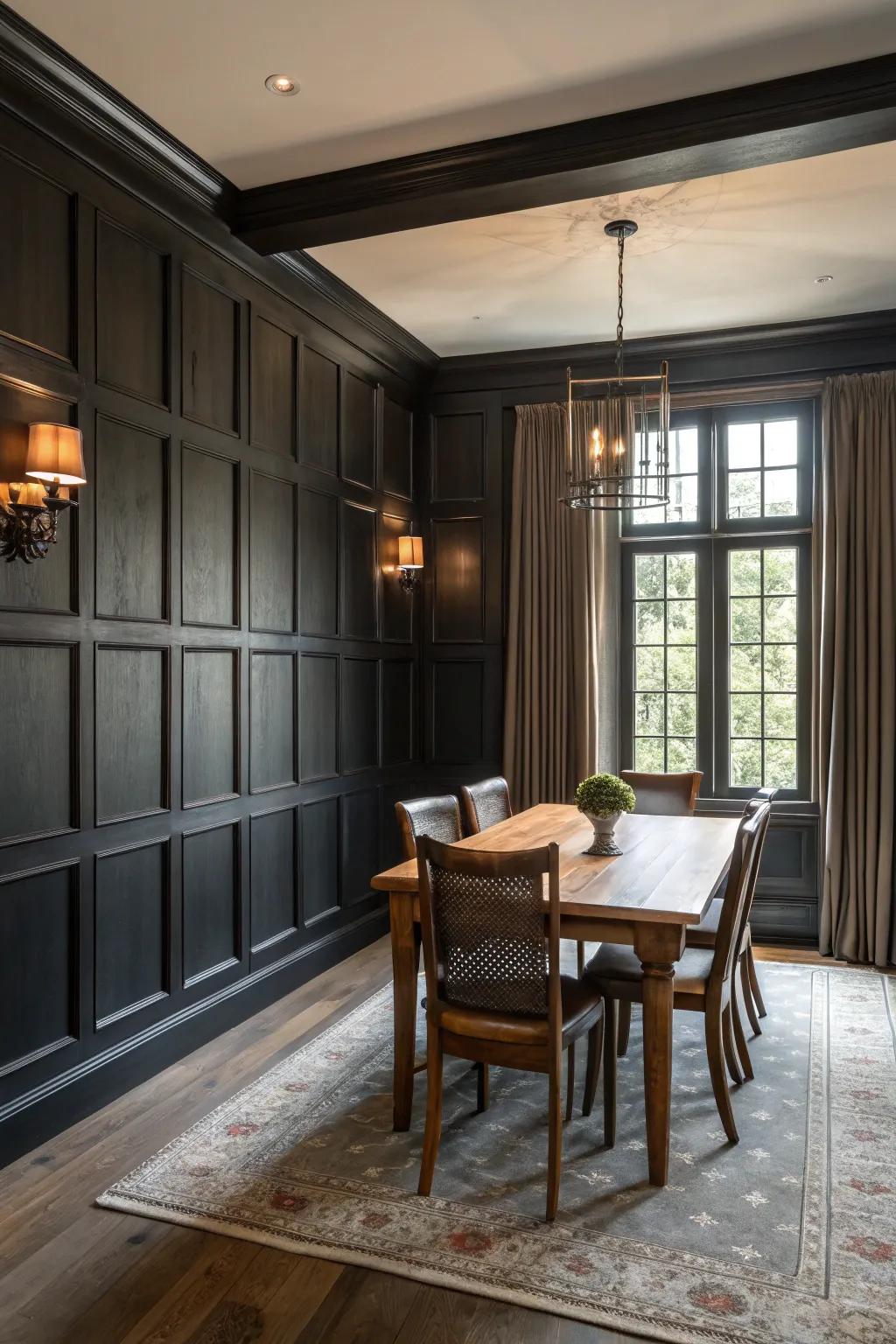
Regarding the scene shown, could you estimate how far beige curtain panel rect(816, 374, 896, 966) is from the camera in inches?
194

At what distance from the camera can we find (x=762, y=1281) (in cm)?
223

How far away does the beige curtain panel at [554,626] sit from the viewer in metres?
5.50

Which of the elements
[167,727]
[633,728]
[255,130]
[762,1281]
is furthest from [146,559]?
[633,728]

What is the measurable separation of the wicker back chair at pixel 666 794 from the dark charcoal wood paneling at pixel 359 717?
4.57 ft

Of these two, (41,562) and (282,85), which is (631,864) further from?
(282,85)

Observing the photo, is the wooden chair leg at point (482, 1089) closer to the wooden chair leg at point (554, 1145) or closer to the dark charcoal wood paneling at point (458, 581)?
the wooden chair leg at point (554, 1145)

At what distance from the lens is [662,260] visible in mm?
4320

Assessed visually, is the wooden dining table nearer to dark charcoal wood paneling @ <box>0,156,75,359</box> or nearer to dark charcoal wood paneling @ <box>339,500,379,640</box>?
dark charcoal wood paneling @ <box>339,500,379,640</box>

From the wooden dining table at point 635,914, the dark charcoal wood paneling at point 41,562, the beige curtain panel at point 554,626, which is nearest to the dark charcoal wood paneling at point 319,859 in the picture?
the wooden dining table at point 635,914

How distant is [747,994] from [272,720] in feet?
7.43

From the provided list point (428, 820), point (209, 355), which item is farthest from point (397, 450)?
point (428, 820)

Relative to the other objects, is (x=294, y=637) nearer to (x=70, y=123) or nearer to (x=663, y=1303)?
(x=70, y=123)

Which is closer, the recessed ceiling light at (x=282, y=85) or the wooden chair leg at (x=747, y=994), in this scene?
Answer: the recessed ceiling light at (x=282, y=85)

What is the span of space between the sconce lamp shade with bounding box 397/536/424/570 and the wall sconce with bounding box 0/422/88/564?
268 cm
